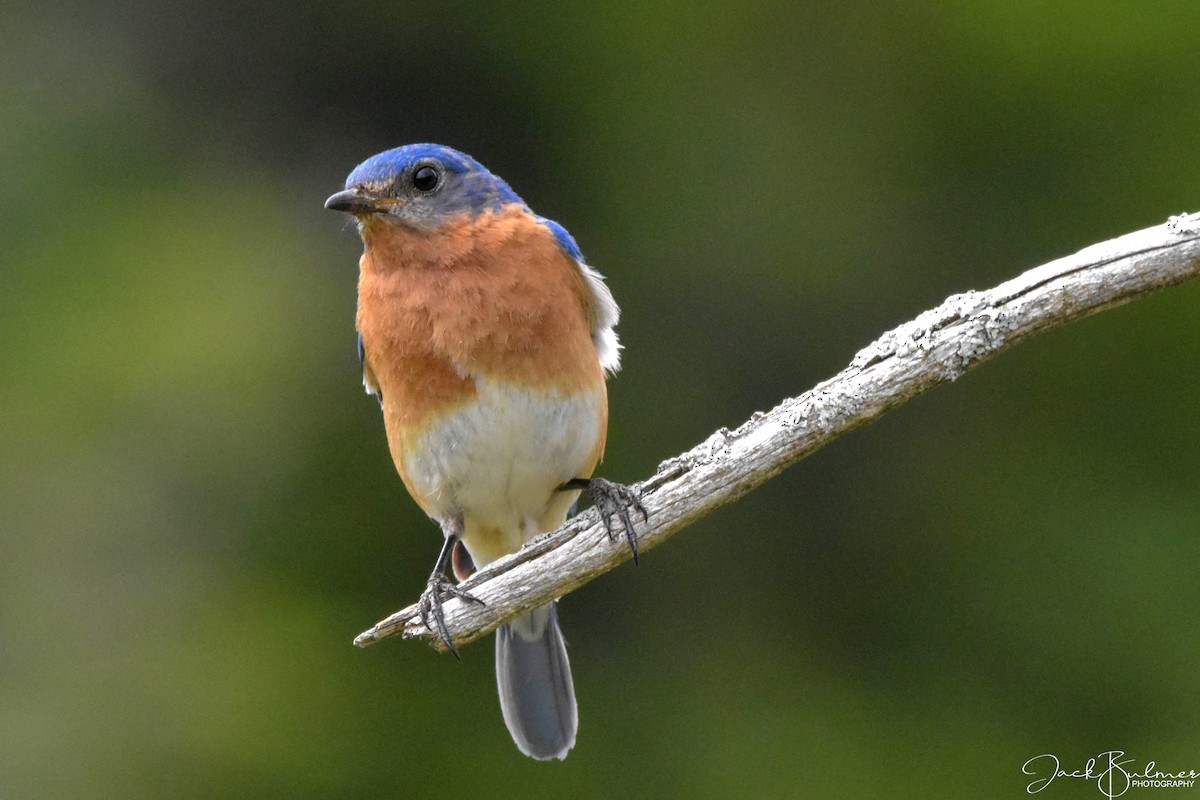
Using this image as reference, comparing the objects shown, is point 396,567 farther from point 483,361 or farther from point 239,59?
point 239,59

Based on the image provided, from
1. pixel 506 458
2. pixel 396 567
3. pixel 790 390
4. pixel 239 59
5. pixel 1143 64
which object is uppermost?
pixel 239 59

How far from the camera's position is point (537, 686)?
15.6 feet

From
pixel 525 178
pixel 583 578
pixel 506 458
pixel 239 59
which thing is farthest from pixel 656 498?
pixel 239 59

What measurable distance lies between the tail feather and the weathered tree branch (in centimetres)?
135

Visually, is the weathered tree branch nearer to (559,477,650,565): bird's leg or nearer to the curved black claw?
(559,477,650,565): bird's leg

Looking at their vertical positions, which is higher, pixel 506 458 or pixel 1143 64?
pixel 1143 64

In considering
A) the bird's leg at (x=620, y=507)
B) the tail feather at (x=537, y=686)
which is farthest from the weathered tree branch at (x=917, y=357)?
the tail feather at (x=537, y=686)

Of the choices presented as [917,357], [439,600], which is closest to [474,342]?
[439,600]

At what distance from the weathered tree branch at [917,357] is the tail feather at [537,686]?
1.35 meters

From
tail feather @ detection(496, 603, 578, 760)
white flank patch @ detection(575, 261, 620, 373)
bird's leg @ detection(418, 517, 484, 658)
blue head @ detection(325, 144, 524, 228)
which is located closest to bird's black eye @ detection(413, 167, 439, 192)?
blue head @ detection(325, 144, 524, 228)

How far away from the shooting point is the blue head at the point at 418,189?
166 inches

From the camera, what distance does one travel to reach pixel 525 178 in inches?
232

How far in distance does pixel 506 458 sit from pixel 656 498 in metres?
0.73

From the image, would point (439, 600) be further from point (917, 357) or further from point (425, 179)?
point (917, 357)
